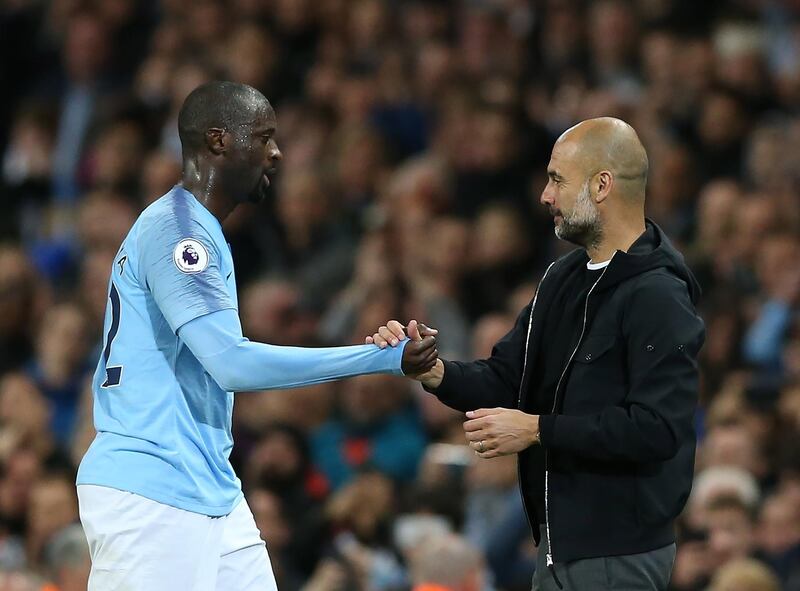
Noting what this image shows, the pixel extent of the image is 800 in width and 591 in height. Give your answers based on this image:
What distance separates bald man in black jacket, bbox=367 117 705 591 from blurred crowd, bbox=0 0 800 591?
1614mm

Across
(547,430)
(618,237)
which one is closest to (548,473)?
(547,430)

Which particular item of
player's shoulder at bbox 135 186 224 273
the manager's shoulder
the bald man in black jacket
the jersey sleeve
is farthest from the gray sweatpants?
player's shoulder at bbox 135 186 224 273

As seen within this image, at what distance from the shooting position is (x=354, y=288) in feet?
31.0

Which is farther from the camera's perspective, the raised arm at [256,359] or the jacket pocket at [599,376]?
the jacket pocket at [599,376]

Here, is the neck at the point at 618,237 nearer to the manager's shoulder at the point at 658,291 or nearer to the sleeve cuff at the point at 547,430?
the manager's shoulder at the point at 658,291

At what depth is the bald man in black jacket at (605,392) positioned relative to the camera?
14.8 ft

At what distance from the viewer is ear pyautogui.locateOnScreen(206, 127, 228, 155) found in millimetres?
4715

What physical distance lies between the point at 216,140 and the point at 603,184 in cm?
115

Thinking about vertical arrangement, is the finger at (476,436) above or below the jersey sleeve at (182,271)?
below

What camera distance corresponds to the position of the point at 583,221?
4754 mm

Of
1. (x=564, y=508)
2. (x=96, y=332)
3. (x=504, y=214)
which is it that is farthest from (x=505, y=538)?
(x=96, y=332)

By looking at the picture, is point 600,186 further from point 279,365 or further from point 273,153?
point 279,365

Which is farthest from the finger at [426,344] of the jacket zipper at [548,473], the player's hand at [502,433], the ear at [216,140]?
the ear at [216,140]

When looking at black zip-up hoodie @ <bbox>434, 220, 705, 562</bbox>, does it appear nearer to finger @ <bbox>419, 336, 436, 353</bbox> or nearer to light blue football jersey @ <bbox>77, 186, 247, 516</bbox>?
finger @ <bbox>419, 336, 436, 353</bbox>
